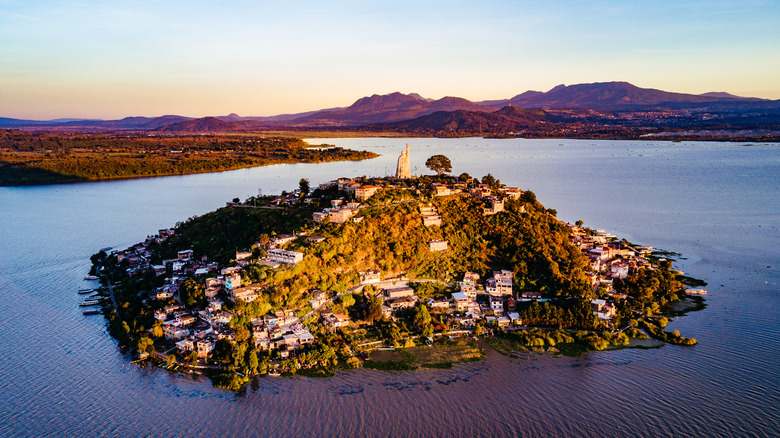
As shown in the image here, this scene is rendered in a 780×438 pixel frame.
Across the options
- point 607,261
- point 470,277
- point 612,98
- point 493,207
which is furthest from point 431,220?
point 612,98

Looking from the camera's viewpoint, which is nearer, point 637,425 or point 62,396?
point 637,425

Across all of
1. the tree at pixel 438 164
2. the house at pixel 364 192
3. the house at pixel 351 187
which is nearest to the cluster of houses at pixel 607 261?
the tree at pixel 438 164

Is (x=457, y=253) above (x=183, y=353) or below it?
above

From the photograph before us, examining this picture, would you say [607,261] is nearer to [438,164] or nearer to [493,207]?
[493,207]

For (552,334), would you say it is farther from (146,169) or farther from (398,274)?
(146,169)

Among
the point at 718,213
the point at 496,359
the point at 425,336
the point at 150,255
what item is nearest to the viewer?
the point at 496,359

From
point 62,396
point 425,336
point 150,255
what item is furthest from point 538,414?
point 150,255

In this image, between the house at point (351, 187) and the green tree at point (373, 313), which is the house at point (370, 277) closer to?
the green tree at point (373, 313)
